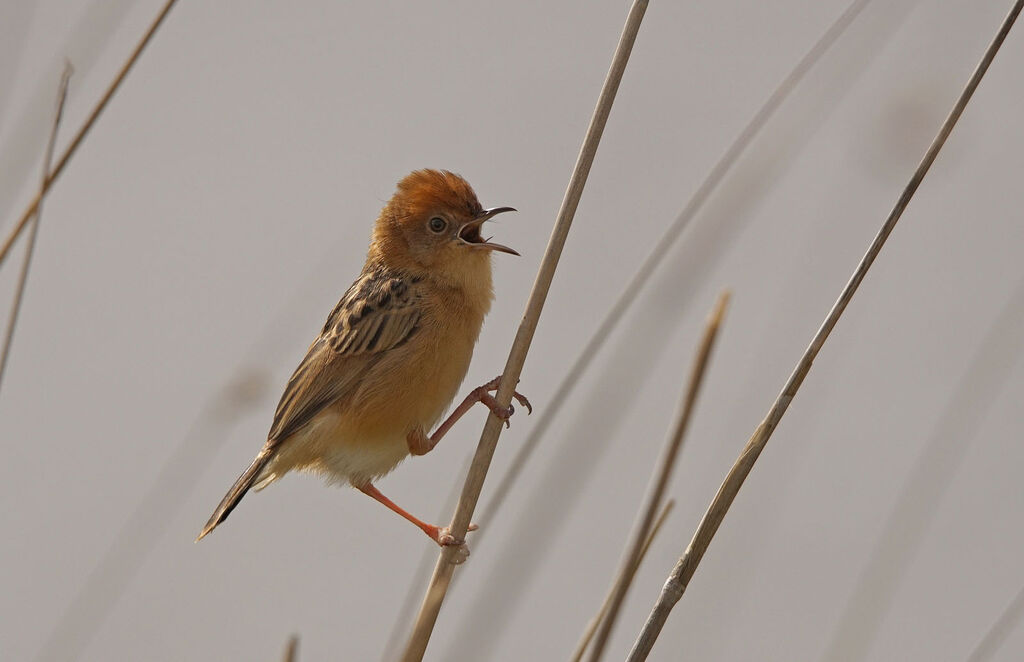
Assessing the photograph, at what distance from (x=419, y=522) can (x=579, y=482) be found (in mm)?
1343

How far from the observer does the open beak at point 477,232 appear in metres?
3.49

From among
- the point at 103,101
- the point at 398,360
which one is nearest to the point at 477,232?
the point at 398,360

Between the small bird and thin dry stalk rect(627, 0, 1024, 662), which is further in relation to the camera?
the small bird

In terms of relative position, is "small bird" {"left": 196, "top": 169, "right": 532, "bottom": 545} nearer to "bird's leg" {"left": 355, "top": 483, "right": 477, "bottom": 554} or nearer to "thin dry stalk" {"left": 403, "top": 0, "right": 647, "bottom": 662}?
"bird's leg" {"left": 355, "top": 483, "right": 477, "bottom": 554}

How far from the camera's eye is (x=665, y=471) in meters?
1.83

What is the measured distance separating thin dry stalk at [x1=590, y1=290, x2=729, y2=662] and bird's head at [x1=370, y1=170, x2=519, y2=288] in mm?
1837

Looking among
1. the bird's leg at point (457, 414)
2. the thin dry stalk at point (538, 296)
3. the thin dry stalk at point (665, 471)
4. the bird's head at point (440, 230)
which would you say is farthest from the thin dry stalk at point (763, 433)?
the bird's head at point (440, 230)

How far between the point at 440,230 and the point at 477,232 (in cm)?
15

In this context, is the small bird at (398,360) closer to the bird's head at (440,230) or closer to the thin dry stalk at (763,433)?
the bird's head at (440,230)

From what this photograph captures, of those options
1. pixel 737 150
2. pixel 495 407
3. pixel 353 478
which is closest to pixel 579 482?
pixel 495 407

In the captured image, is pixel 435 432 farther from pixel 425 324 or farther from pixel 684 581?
pixel 684 581

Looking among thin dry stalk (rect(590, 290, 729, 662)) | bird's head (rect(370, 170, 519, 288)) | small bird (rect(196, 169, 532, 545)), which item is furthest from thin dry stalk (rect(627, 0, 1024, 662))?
bird's head (rect(370, 170, 519, 288))

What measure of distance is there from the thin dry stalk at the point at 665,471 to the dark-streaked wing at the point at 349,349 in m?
1.74

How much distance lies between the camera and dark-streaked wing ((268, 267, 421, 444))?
11.5ft
